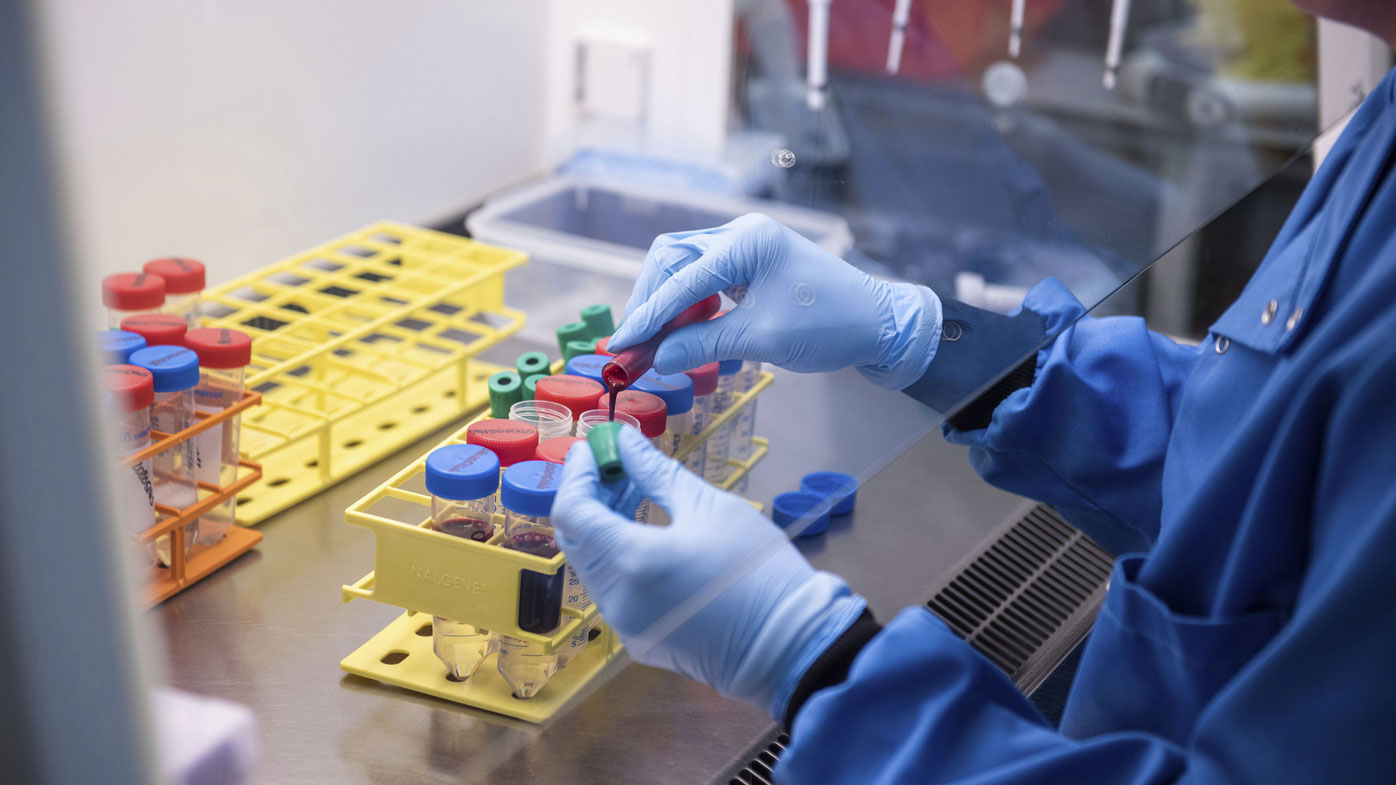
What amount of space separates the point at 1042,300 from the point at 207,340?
2.82 feet

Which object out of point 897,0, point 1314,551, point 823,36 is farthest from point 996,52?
point 1314,551

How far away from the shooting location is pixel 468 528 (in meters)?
0.95

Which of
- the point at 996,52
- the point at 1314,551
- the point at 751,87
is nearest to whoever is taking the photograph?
the point at 1314,551

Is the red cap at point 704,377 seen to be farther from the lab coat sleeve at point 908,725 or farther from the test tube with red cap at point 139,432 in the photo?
the test tube with red cap at point 139,432

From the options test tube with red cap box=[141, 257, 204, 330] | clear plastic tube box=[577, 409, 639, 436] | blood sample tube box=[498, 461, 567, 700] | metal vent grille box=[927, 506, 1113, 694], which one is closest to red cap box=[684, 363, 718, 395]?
clear plastic tube box=[577, 409, 639, 436]

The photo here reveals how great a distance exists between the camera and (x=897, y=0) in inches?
72.0

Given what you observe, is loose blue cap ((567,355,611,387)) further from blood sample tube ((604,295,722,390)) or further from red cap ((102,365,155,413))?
red cap ((102,365,155,413))

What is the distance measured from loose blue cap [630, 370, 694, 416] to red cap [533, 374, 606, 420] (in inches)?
1.6

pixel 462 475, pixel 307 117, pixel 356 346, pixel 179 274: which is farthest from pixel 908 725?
pixel 307 117

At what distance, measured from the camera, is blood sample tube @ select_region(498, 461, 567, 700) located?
2.91 feet

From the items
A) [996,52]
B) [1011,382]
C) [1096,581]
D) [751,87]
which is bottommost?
[1096,581]

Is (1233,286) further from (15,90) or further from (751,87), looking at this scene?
(15,90)

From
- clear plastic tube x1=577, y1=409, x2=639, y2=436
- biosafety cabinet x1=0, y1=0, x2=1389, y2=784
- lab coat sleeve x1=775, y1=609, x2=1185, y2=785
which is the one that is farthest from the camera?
clear plastic tube x1=577, y1=409, x2=639, y2=436

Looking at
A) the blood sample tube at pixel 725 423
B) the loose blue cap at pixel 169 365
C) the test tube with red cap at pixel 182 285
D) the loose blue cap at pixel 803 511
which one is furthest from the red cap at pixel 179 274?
the loose blue cap at pixel 803 511
